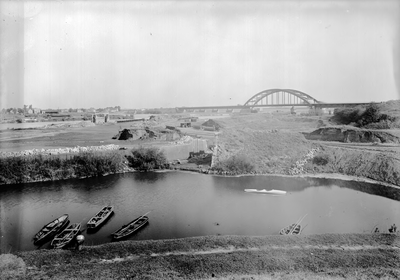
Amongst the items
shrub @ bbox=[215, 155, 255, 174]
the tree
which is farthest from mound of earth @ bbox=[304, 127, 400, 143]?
shrub @ bbox=[215, 155, 255, 174]

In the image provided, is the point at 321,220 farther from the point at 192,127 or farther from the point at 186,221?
the point at 192,127

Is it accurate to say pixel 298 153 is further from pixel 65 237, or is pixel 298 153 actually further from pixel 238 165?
pixel 65 237

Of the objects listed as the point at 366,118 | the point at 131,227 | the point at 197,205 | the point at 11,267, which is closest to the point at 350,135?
the point at 366,118

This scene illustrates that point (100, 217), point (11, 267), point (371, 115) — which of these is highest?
point (371, 115)

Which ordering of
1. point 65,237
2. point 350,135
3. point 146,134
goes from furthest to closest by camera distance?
point 146,134
point 350,135
point 65,237

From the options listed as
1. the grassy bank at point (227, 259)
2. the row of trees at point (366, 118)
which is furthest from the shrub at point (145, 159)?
the row of trees at point (366, 118)

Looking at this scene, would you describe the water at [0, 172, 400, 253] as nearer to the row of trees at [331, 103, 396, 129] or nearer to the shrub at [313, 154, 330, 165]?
the shrub at [313, 154, 330, 165]

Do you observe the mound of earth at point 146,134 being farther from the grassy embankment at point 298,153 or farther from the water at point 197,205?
the water at point 197,205
